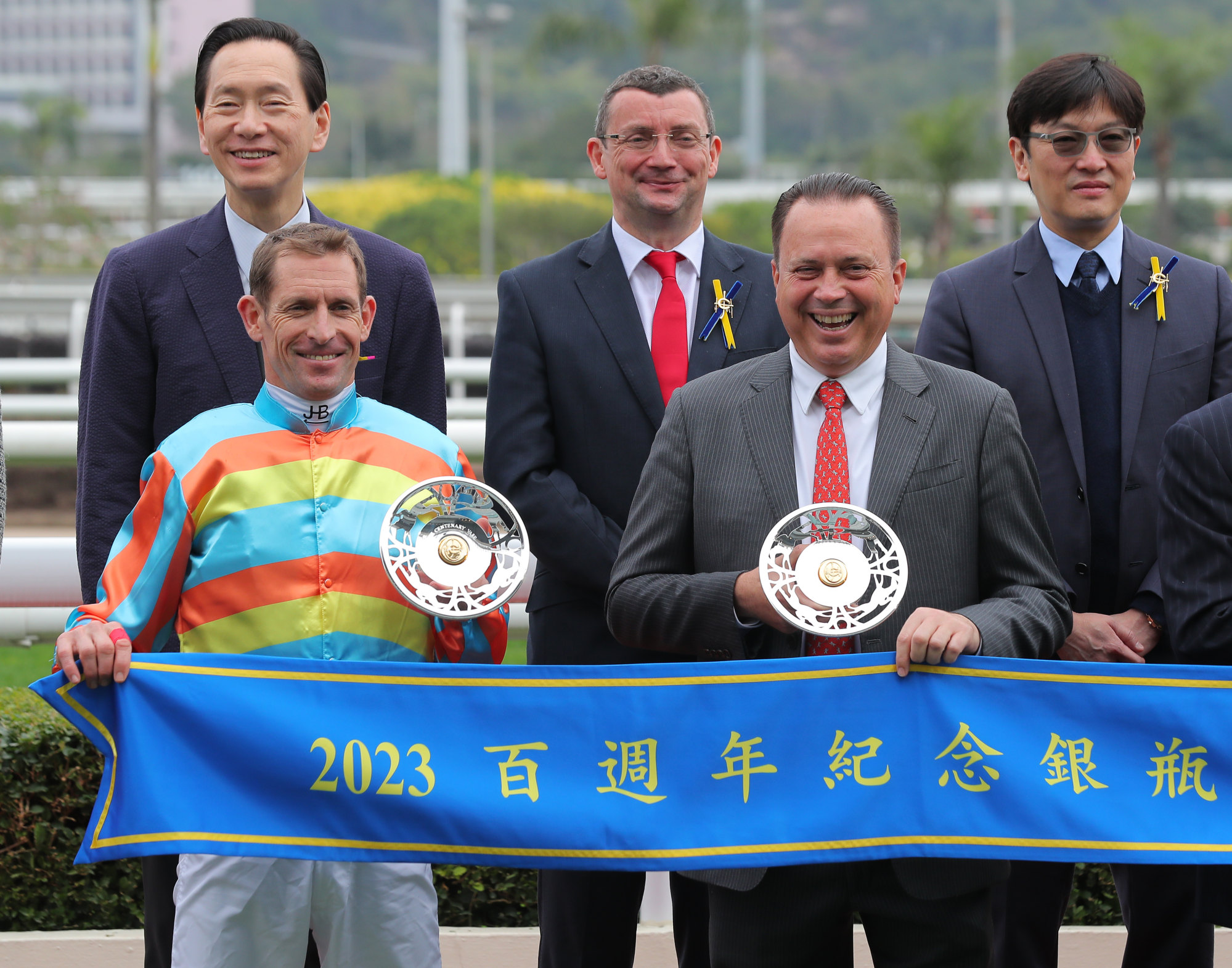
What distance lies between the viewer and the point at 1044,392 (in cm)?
377

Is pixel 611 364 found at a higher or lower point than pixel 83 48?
lower

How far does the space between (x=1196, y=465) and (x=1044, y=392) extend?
24.1 inches

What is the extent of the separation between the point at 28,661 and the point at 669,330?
4.93m

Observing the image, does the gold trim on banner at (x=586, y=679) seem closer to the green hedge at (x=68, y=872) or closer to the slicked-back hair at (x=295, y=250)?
the slicked-back hair at (x=295, y=250)

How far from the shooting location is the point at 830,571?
2.93m

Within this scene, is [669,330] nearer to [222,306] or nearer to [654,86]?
[654,86]

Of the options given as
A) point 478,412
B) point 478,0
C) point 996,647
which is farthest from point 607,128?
point 478,0

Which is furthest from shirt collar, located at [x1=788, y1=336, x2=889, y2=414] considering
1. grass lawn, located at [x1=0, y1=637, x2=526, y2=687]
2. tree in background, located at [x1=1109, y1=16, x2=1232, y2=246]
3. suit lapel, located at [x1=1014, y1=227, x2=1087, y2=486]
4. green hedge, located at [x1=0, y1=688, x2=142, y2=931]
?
tree in background, located at [x1=1109, y1=16, x2=1232, y2=246]

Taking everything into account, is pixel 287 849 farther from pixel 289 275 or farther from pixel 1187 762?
pixel 1187 762

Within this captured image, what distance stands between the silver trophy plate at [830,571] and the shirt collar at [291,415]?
3.11ft

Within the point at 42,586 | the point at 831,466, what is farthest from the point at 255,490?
the point at 42,586

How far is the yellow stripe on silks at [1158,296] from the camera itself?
3811mm

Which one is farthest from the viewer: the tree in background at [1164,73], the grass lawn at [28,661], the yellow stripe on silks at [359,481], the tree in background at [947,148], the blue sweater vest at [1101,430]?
the tree in background at [1164,73]

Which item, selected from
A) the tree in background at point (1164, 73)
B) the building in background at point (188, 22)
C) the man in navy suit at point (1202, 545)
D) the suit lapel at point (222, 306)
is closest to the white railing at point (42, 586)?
the suit lapel at point (222, 306)
